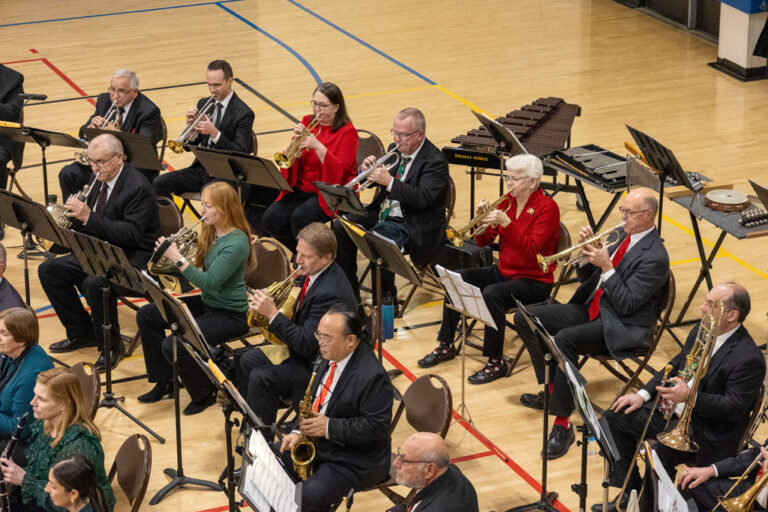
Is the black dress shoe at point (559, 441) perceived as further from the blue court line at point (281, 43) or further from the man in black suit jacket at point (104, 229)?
the blue court line at point (281, 43)

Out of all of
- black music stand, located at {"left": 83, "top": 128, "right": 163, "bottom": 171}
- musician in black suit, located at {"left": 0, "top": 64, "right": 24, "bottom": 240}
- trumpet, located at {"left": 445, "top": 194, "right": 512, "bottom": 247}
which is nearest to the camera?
trumpet, located at {"left": 445, "top": 194, "right": 512, "bottom": 247}

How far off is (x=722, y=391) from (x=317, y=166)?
4047 millimetres

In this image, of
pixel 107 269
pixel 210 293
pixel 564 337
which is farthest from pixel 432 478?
pixel 107 269

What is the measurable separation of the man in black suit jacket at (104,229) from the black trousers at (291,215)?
1188 mm

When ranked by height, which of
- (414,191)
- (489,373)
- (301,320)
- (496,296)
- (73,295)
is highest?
(414,191)

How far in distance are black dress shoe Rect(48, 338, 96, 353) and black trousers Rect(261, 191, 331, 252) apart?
1.73 metres

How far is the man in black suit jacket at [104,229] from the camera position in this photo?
8.30 metres

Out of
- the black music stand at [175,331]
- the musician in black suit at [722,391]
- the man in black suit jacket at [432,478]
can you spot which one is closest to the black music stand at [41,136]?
the black music stand at [175,331]

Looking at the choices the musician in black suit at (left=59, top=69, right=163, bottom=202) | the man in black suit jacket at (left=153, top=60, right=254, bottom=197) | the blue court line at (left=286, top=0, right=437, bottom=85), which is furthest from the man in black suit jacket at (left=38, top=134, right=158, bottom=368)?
the blue court line at (left=286, top=0, right=437, bottom=85)

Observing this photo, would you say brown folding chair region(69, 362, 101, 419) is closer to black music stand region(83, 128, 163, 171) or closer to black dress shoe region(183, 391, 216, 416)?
black dress shoe region(183, 391, 216, 416)

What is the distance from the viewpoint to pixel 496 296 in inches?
309

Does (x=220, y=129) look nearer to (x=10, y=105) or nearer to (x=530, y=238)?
(x=10, y=105)

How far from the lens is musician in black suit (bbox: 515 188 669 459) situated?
7.14 metres

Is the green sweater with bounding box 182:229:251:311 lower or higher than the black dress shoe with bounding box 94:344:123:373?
higher
